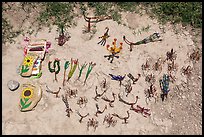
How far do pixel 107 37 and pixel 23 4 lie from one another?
7.82 ft

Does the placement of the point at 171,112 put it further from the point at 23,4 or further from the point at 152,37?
the point at 23,4

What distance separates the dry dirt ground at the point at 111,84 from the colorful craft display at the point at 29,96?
9 centimetres

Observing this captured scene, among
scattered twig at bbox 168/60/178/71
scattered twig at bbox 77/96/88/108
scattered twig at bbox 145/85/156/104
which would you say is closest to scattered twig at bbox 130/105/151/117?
scattered twig at bbox 145/85/156/104

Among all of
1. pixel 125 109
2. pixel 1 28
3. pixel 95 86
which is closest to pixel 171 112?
pixel 125 109

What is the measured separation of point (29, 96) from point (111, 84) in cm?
172

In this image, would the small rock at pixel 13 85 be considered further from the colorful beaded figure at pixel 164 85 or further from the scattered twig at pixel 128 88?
the colorful beaded figure at pixel 164 85

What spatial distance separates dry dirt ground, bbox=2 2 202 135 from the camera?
7.13m

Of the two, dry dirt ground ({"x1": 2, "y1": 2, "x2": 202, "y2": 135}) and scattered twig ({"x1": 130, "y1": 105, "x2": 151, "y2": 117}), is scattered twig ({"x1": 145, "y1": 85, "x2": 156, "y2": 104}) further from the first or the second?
scattered twig ({"x1": 130, "y1": 105, "x2": 151, "y2": 117})

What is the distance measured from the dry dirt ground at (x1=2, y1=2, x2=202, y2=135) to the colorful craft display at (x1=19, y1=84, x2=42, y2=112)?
0.30ft

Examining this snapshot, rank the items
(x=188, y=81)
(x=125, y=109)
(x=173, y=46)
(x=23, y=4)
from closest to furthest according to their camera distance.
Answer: (x=125, y=109), (x=188, y=81), (x=173, y=46), (x=23, y=4)

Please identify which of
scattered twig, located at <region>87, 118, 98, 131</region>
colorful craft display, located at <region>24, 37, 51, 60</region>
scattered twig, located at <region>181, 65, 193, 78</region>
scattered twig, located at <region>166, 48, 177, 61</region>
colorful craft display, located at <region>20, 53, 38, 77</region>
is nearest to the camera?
scattered twig, located at <region>87, 118, 98, 131</region>

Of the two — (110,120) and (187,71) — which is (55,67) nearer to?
(110,120)

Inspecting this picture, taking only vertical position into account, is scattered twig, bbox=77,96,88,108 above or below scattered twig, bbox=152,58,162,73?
below

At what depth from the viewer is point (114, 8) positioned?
9.35m
